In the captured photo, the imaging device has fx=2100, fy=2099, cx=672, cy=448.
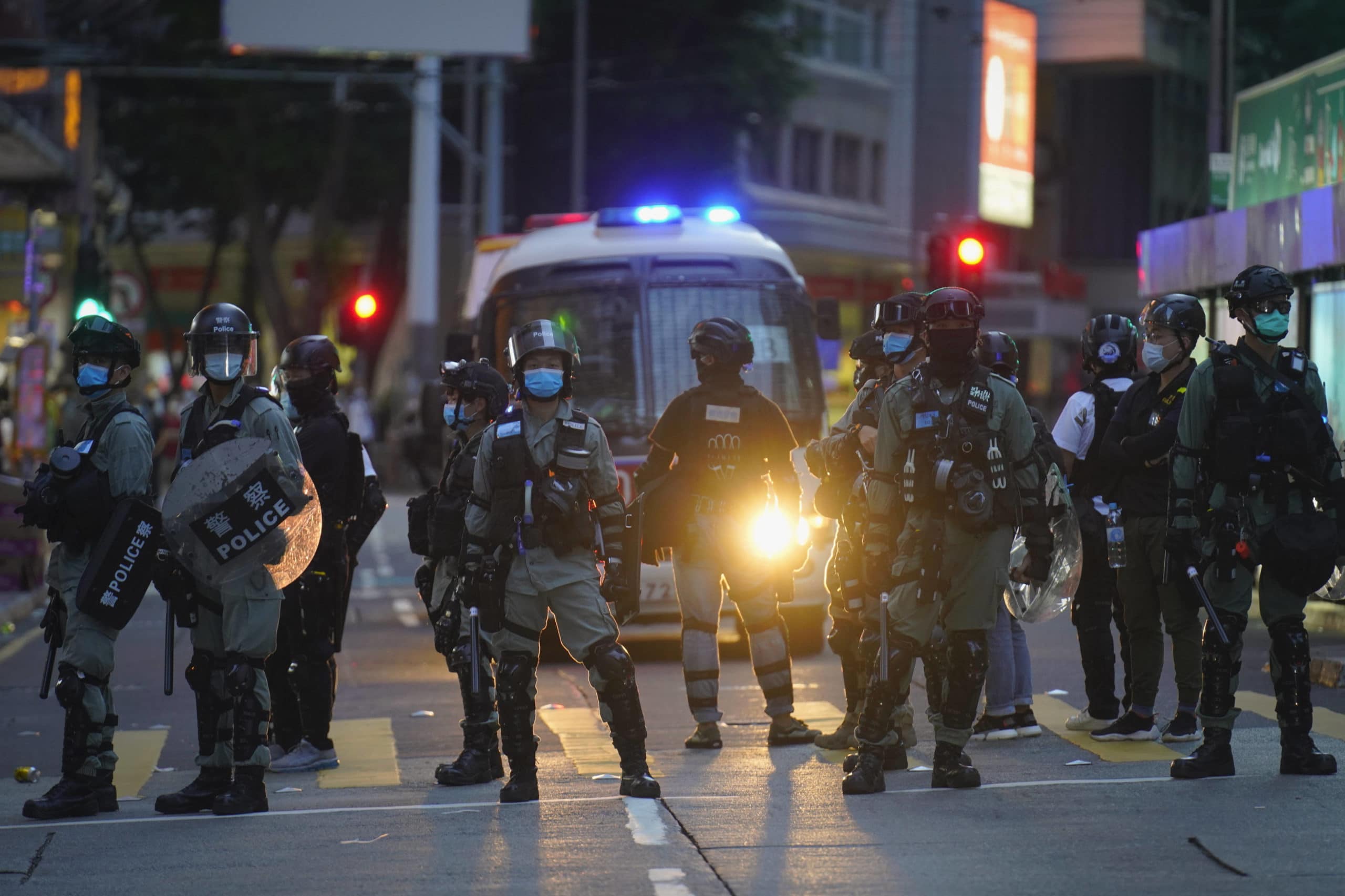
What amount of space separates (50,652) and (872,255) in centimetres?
4134

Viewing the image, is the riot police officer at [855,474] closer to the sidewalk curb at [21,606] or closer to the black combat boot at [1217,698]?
the black combat boot at [1217,698]

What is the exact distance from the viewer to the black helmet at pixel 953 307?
7.84 meters

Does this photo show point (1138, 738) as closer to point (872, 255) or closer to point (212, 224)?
point (212, 224)

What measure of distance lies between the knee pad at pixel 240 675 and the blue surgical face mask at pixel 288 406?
69.7 inches

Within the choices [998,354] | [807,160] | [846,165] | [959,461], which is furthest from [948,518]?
[846,165]

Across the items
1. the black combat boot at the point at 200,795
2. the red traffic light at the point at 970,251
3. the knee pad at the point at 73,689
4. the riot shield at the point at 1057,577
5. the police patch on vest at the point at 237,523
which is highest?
the red traffic light at the point at 970,251

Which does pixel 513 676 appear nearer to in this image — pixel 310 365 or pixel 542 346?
pixel 542 346

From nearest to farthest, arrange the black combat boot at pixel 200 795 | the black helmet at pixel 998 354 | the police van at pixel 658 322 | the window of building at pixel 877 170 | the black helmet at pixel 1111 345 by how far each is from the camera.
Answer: the black combat boot at pixel 200 795 → the black helmet at pixel 998 354 → the black helmet at pixel 1111 345 → the police van at pixel 658 322 → the window of building at pixel 877 170

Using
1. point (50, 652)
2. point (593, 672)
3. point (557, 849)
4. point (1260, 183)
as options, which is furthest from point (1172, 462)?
point (1260, 183)

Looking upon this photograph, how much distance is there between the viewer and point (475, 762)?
28.5ft

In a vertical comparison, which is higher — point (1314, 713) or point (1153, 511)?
point (1153, 511)

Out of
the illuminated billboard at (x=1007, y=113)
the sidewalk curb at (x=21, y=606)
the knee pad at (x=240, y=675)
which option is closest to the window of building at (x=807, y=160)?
the illuminated billboard at (x=1007, y=113)

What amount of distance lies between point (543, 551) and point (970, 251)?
13.4 metres

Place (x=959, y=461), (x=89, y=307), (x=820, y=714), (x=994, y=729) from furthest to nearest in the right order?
(x=89, y=307), (x=820, y=714), (x=994, y=729), (x=959, y=461)
